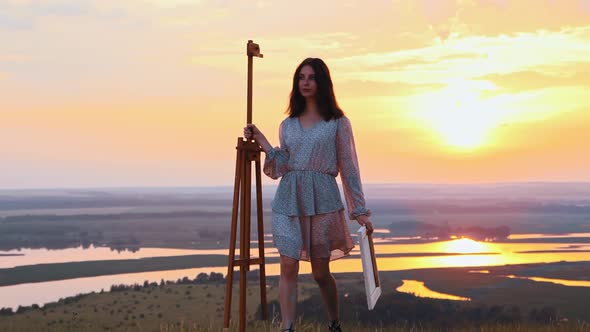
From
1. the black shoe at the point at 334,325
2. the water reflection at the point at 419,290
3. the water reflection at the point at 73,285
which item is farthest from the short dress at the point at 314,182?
the water reflection at the point at 73,285

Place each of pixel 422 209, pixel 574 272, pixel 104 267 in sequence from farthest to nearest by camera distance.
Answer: pixel 422 209, pixel 104 267, pixel 574 272

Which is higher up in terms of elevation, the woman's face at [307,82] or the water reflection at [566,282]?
the woman's face at [307,82]

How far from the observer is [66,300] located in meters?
45.2

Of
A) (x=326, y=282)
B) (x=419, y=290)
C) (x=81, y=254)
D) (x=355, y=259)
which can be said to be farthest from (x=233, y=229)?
(x=81, y=254)

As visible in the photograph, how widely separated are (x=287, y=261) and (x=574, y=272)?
5947 cm

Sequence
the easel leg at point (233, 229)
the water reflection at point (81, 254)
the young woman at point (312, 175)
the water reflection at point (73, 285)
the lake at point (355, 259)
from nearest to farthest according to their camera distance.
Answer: the young woman at point (312, 175) < the easel leg at point (233, 229) < the water reflection at point (73, 285) < the lake at point (355, 259) < the water reflection at point (81, 254)

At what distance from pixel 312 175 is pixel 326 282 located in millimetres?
939

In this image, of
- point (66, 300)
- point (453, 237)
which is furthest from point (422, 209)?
point (66, 300)

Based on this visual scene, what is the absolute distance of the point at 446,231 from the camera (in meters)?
115

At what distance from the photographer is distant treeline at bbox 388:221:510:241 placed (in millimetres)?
105188

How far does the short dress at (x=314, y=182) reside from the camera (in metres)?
7.34

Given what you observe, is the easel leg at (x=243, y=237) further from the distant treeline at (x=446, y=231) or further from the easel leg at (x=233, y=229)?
the distant treeline at (x=446, y=231)

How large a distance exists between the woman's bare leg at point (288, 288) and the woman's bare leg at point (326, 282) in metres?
0.27

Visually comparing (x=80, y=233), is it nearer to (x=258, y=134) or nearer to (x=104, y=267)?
(x=104, y=267)
